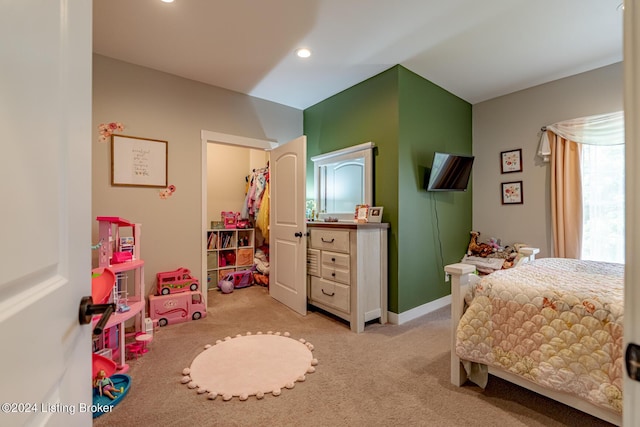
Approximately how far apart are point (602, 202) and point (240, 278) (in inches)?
174

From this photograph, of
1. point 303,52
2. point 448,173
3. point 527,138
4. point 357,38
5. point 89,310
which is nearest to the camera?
point 89,310

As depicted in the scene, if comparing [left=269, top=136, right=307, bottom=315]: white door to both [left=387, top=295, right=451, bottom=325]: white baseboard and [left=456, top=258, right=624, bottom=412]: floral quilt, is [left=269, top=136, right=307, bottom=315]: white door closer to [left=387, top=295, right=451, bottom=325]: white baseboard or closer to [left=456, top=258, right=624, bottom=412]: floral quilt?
[left=387, top=295, right=451, bottom=325]: white baseboard

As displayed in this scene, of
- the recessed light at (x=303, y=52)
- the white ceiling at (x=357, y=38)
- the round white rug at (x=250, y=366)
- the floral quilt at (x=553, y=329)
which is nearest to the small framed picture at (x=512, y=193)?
the white ceiling at (x=357, y=38)

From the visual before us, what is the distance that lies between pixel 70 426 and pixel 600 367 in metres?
1.92

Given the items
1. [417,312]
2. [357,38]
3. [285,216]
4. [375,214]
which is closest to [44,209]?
[357,38]

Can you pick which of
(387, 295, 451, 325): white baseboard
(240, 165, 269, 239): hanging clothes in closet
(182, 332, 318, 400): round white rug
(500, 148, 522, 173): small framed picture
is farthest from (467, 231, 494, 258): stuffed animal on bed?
(240, 165, 269, 239): hanging clothes in closet

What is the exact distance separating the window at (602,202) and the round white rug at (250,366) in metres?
3.14

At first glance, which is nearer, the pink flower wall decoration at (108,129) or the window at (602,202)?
the pink flower wall decoration at (108,129)

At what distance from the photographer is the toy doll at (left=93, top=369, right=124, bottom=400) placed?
63.7 inches

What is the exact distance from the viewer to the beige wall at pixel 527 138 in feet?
9.64

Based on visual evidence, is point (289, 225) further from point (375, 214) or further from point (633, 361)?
point (633, 361)

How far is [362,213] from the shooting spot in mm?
3039

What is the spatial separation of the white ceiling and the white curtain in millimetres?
533

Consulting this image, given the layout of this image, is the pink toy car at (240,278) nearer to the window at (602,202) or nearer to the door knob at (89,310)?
the door knob at (89,310)
